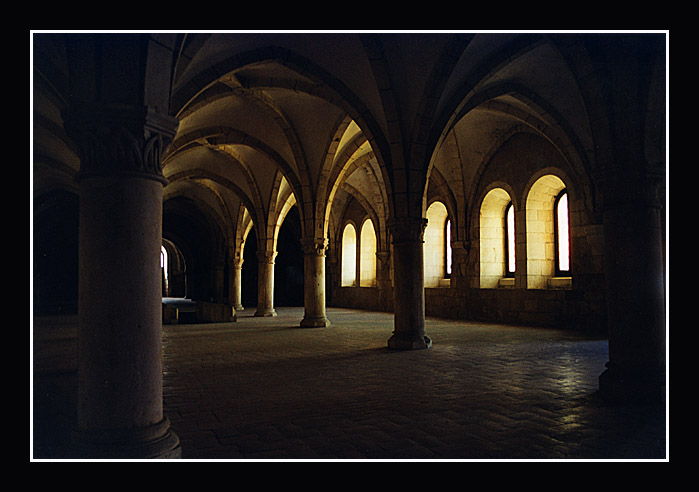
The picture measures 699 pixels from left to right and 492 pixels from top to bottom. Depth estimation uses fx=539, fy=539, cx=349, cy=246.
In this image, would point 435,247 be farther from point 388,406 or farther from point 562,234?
point 388,406

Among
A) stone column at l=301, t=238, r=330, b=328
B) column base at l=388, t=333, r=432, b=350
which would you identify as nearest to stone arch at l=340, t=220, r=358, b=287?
stone column at l=301, t=238, r=330, b=328

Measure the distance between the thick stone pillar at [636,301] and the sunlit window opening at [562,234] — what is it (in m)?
9.04

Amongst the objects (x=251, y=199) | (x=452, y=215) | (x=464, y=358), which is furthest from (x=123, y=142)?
(x=251, y=199)

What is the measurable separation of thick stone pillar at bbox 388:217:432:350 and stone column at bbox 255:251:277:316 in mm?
8772

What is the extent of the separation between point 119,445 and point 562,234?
12897 mm

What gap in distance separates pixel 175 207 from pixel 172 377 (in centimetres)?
2238

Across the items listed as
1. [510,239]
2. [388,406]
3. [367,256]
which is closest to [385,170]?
[388,406]

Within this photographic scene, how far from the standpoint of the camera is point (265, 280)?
682 inches

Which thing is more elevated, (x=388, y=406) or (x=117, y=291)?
(x=117, y=291)

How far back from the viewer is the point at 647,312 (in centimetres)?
497

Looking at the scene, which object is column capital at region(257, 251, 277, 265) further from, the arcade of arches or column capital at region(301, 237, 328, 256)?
column capital at region(301, 237, 328, 256)

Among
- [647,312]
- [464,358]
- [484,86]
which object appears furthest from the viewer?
[484,86]

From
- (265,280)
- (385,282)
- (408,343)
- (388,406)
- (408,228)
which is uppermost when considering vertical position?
(408,228)

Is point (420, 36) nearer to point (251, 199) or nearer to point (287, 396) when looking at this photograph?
point (287, 396)
